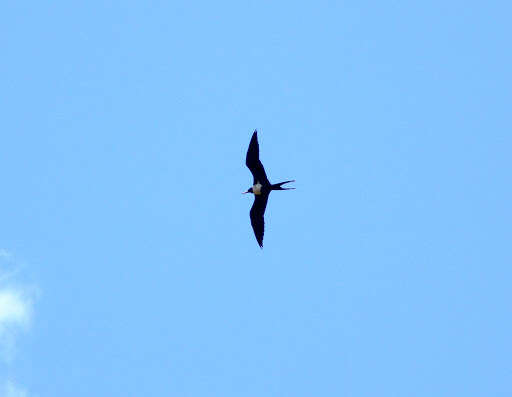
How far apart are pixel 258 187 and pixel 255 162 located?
1.37 m

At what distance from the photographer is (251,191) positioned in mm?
48594

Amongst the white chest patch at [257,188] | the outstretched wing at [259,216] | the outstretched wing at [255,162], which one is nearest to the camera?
the outstretched wing at [255,162]

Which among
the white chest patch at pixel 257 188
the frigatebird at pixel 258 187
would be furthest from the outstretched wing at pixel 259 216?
the white chest patch at pixel 257 188

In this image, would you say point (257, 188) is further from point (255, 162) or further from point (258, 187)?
point (255, 162)

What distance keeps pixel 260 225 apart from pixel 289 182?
383 centimetres

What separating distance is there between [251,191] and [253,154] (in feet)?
7.14

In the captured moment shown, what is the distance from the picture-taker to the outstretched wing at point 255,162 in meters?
47.2

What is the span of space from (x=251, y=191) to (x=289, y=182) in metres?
3.40

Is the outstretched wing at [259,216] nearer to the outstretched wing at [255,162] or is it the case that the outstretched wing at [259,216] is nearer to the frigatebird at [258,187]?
the frigatebird at [258,187]

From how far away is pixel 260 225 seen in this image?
48.7m

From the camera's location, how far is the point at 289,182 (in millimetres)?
45719

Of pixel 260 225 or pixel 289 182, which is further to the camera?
pixel 260 225

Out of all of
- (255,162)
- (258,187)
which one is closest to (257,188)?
(258,187)

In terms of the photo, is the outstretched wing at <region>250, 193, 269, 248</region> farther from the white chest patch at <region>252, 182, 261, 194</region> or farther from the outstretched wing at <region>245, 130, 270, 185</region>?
the outstretched wing at <region>245, 130, 270, 185</region>
